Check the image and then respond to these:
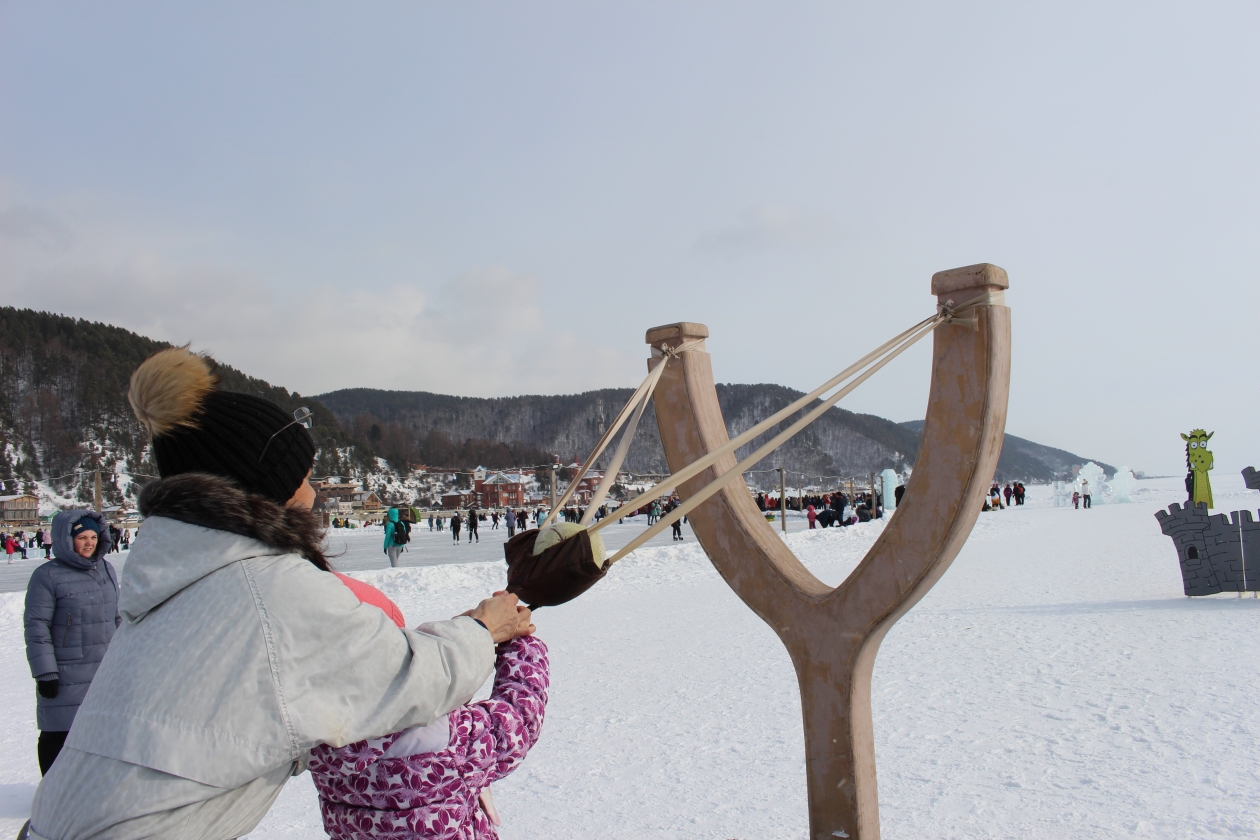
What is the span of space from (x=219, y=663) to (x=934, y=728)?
405 centimetres

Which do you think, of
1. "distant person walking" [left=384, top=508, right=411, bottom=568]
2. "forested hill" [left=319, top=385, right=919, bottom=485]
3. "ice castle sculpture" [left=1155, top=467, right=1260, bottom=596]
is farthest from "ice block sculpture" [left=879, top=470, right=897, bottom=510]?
"forested hill" [left=319, top=385, right=919, bottom=485]

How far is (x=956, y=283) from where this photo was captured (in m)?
2.18

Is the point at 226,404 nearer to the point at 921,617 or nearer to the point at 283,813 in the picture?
the point at 283,813

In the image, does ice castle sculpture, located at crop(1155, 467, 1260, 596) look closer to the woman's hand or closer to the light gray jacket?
the woman's hand

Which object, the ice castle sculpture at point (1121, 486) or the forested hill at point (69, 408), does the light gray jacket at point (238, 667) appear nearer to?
the ice castle sculpture at point (1121, 486)

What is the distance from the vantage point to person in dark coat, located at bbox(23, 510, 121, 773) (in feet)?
12.4

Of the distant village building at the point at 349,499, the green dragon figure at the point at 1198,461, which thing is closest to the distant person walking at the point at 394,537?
the green dragon figure at the point at 1198,461

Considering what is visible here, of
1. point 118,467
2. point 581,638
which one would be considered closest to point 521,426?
point 118,467

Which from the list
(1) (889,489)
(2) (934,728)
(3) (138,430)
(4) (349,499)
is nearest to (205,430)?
(2) (934,728)

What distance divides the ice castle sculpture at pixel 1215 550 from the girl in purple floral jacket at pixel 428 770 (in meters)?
8.47

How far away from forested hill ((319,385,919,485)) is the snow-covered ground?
13403 centimetres

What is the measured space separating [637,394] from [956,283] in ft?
3.17

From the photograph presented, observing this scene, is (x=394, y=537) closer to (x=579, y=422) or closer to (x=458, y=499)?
(x=458, y=499)

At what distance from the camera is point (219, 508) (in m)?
1.19
